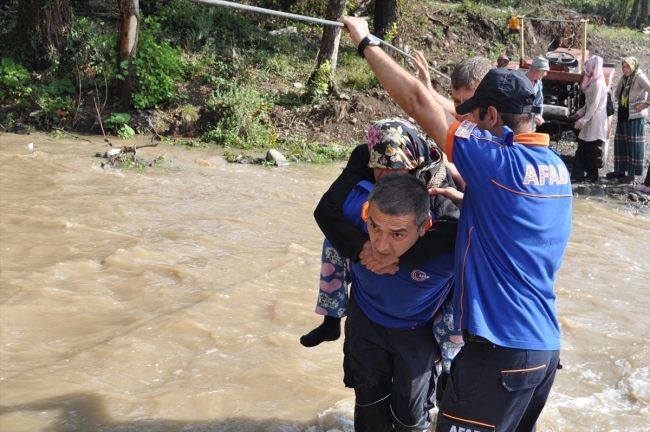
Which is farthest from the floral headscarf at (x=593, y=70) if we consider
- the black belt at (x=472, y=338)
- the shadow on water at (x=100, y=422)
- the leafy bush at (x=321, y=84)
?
the black belt at (x=472, y=338)

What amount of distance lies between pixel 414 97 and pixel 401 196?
0.42 m

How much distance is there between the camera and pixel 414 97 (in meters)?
2.83

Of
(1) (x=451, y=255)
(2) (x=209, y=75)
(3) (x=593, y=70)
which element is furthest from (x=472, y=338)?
(2) (x=209, y=75)

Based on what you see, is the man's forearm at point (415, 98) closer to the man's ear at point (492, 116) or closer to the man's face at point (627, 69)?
the man's ear at point (492, 116)

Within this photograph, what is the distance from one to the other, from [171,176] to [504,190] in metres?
7.60

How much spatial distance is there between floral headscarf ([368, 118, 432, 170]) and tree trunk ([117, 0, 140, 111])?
382 inches

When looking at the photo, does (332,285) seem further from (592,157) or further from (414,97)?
(592,157)

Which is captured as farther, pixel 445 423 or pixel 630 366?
pixel 630 366

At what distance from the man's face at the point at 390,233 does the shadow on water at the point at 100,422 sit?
1825 millimetres

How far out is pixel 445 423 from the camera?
2.65m

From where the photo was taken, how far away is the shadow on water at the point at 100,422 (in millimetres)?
4047

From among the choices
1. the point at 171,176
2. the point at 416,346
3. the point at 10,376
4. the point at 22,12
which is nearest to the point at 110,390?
the point at 10,376

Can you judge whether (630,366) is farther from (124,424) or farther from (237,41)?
(237,41)

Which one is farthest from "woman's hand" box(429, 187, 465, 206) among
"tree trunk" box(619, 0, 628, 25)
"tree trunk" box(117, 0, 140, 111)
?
"tree trunk" box(619, 0, 628, 25)
